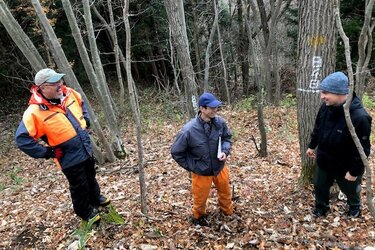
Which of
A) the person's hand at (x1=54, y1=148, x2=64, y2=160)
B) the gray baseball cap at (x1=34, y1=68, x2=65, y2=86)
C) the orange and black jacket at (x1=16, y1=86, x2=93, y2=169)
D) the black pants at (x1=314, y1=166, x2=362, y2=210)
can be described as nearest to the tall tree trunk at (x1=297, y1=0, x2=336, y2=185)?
the black pants at (x1=314, y1=166, x2=362, y2=210)

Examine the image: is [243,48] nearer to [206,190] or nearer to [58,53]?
[58,53]

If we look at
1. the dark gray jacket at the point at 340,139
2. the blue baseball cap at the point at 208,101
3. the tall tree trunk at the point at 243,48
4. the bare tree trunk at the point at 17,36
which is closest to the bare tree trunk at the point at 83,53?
the bare tree trunk at the point at 17,36

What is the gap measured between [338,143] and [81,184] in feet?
10.6

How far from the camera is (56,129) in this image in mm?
4191

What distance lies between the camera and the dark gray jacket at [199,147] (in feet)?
14.2

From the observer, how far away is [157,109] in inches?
665

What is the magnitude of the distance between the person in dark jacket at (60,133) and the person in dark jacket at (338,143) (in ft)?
9.76

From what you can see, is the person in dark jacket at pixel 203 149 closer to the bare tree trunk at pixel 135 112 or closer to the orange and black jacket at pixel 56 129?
the bare tree trunk at pixel 135 112

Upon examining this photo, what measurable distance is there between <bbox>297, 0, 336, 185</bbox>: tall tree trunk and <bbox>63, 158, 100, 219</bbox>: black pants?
3.06 metres

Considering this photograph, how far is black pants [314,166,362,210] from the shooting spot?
4.12 meters

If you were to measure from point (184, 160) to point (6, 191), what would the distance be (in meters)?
5.98

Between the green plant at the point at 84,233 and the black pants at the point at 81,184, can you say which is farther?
the black pants at the point at 81,184

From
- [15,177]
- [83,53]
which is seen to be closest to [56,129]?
[83,53]

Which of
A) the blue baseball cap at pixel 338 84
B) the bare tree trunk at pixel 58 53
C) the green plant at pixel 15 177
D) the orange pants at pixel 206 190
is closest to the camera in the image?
the blue baseball cap at pixel 338 84
